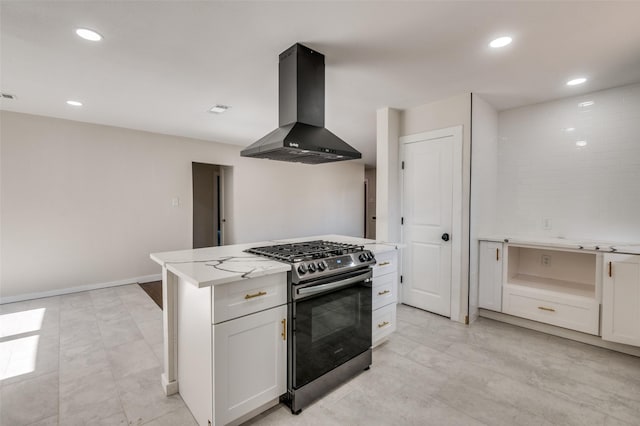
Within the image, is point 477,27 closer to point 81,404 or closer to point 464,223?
point 464,223

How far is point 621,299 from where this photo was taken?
2457mm

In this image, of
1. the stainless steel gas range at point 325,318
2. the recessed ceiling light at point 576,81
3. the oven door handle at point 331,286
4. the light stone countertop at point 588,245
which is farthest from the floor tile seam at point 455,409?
the recessed ceiling light at point 576,81

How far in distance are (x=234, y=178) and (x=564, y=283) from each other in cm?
533

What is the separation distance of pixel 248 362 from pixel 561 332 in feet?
10.1

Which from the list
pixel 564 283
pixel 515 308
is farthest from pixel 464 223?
pixel 564 283

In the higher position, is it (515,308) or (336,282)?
(336,282)

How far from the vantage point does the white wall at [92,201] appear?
3.72 meters

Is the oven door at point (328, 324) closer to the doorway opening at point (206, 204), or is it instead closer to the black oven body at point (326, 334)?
the black oven body at point (326, 334)

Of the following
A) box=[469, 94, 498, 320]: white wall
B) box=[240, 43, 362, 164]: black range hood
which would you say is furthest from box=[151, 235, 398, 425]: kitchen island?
box=[469, 94, 498, 320]: white wall

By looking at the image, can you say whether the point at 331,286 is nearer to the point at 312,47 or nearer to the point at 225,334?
the point at 225,334

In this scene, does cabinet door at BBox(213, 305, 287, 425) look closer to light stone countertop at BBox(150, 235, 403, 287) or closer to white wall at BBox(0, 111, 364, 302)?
light stone countertop at BBox(150, 235, 403, 287)

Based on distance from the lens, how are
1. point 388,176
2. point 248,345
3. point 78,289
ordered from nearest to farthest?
1. point 248,345
2. point 388,176
3. point 78,289

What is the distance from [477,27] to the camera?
193 cm

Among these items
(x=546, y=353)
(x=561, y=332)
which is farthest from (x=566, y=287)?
(x=546, y=353)
